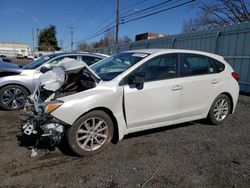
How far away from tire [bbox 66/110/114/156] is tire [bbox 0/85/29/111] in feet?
10.9

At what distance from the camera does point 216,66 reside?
4758mm

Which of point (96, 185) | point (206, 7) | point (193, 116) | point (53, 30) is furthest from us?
point (53, 30)

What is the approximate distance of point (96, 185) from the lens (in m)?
2.72

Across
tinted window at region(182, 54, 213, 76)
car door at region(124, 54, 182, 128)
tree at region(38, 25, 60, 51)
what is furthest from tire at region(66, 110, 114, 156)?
tree at region(38, 25, 60, 51)

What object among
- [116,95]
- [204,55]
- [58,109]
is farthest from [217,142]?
[58,109]

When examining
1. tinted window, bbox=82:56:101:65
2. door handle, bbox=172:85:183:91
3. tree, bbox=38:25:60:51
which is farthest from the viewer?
tree, bbox=38:25:60:51

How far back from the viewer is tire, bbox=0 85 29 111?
18.8 ft

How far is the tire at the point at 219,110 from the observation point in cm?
480

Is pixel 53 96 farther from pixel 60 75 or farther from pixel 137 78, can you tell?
pixel 137 78

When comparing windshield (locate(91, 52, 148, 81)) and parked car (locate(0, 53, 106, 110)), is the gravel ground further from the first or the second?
parked car (locate(0, 53, 106, 110))

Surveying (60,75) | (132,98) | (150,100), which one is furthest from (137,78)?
(60,75)

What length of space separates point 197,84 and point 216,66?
808 millimetres

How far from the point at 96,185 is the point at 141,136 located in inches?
67.8

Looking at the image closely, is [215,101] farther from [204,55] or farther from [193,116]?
[204,55]
